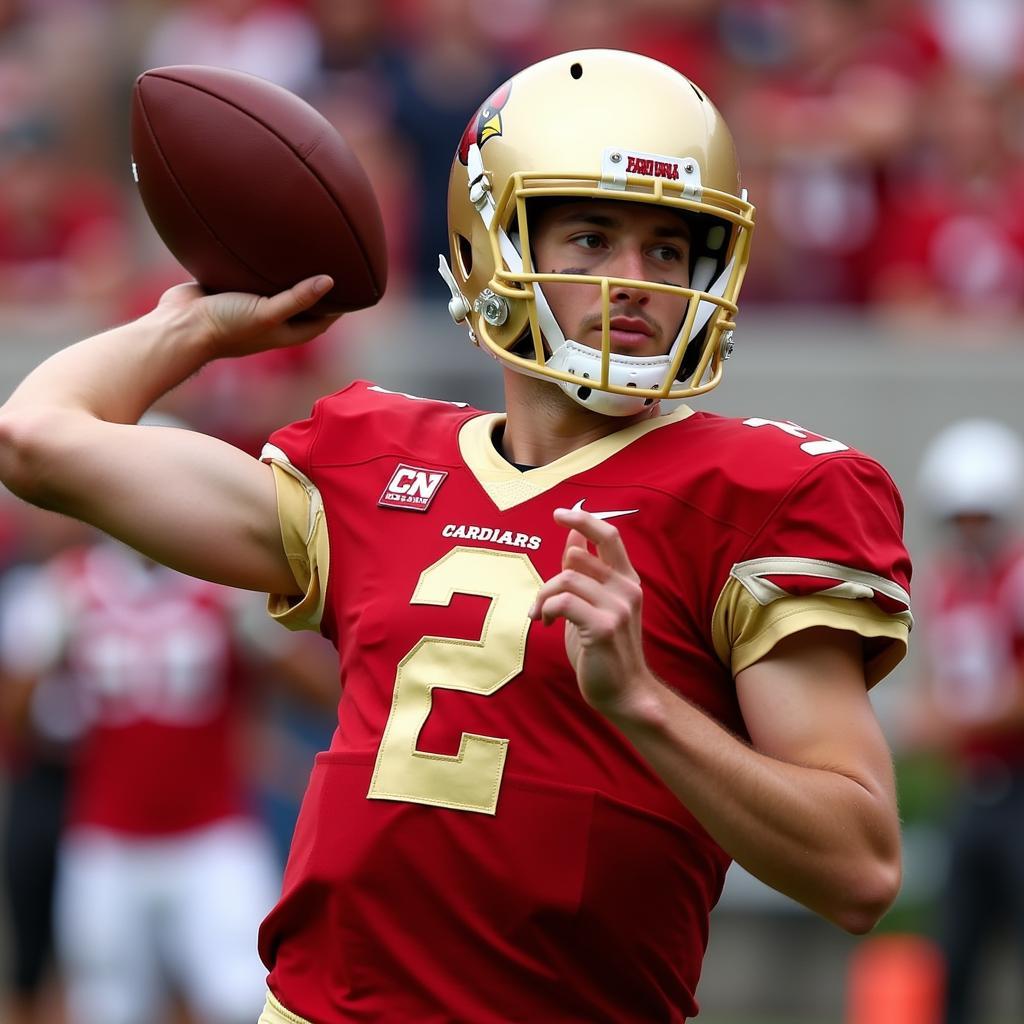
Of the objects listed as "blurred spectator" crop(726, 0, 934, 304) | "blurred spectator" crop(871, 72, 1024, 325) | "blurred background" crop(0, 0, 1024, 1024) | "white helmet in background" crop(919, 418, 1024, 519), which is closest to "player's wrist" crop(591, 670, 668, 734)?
"blurred background" crop(0, 0, 1024, 1024)

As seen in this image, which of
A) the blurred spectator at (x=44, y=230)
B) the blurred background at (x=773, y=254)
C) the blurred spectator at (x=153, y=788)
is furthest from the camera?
the blurred spectator at (x=44, y=230)

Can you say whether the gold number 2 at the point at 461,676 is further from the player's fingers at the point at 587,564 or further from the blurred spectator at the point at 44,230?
the blurred spectator at the point at 44,230

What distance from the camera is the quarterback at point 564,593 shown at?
Result: 2.54 metres

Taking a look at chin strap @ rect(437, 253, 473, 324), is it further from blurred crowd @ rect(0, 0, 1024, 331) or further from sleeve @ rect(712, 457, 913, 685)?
blurred crowd @ rect(0, 0, 1024, 331)

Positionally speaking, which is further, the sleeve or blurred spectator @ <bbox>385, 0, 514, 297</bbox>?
blurred spectator @ <bbox>385, 0, 514, 297</bbox>

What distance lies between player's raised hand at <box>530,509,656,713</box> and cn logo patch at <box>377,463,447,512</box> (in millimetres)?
467

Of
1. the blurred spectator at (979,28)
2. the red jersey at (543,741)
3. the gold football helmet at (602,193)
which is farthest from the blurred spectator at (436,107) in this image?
the red jersey at (543,741)

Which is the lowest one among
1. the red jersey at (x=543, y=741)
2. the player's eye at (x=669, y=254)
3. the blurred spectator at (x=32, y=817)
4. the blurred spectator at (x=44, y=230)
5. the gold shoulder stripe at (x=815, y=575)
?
the blurred spectator at (x=32, y=817)

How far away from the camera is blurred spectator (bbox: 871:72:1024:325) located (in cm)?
805

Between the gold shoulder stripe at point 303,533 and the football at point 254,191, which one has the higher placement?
the football at point 254,191

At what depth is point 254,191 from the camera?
317 centimetres

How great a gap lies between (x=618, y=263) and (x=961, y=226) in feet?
18.0

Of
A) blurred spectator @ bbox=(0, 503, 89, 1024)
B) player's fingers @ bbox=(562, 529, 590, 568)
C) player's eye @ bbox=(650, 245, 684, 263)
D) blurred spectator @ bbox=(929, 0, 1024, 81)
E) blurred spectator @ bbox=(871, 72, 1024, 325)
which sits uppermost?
player's eye @ bbox=(650, 245, 684, 263)

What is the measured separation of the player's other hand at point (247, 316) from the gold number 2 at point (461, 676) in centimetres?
58
